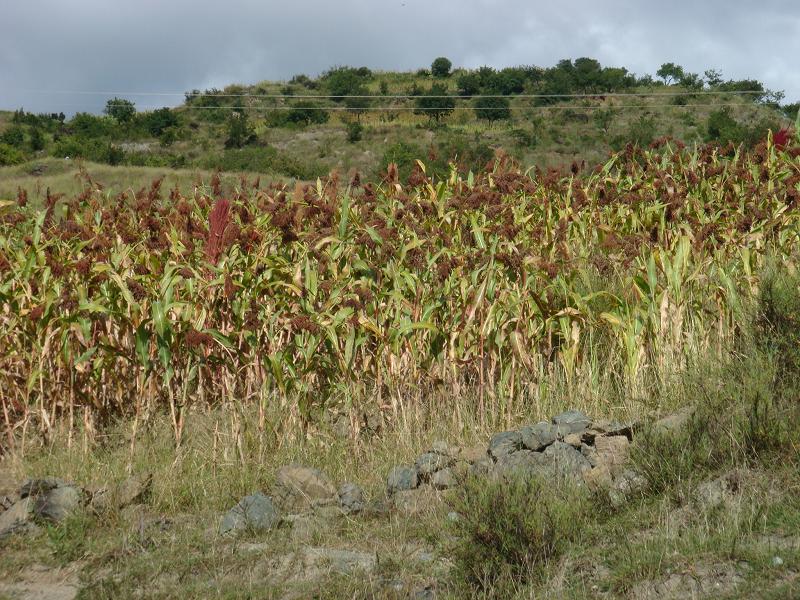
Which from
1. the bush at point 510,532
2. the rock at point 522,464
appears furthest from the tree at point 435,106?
the bush at point 510,532

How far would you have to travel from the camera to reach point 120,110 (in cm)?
4938

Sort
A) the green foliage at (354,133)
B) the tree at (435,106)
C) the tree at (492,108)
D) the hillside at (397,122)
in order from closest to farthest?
the hillside at (397,122) → the green foliage at (354,133) → the tree at (492,108) → the tree at (435,106)

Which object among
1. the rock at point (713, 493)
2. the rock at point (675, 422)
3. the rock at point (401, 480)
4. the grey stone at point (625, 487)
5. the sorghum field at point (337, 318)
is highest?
the sorghum field at point (337, 318)

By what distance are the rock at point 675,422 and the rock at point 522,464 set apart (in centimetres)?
61

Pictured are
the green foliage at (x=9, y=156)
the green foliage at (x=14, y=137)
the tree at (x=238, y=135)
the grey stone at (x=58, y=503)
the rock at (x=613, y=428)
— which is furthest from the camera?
the tree at (x=238, y=135)

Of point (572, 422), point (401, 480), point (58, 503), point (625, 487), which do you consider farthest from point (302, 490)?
point (625, 487)

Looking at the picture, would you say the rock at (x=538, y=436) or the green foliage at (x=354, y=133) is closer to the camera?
the rock at (x=538, y=436)

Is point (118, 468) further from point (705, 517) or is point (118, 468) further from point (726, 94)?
point (726, 94)

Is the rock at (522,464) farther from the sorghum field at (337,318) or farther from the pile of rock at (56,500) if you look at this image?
the pile of rock at (56,500)

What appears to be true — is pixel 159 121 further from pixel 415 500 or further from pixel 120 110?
Result: pixel 415 500

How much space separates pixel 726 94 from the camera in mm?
44781

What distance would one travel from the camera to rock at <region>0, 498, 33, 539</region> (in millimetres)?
4607

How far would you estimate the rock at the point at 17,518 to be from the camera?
4607 mm

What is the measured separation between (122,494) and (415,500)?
1.53m
